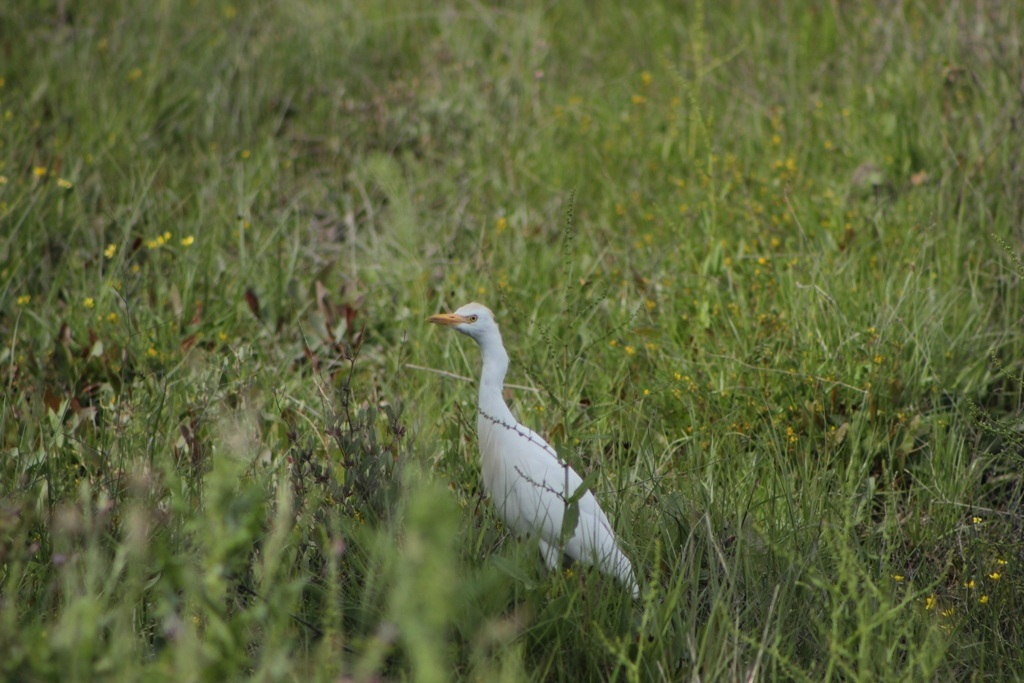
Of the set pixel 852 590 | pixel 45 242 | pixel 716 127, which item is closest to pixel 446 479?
pixel 852 590

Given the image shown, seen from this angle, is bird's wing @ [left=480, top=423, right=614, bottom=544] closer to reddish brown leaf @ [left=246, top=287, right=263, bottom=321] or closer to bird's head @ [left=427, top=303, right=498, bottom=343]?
bird's head @ [left=427, top=303, right=498, bottom=343]

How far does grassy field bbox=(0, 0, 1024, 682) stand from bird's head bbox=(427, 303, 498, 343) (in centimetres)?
23

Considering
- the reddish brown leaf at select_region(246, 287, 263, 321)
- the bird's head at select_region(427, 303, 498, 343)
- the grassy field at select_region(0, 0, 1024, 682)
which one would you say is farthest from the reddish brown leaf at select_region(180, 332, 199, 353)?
the bird's head at select_region(427, 303, 498, 343)

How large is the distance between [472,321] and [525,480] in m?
0.38

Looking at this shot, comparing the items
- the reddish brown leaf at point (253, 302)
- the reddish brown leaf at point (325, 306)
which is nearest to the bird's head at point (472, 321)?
the reddish brown leaf at point (325, 306)

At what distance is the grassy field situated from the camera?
196 centimetres

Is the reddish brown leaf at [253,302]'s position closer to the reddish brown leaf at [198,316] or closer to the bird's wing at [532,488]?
the reddish brown leaf at [198,316]

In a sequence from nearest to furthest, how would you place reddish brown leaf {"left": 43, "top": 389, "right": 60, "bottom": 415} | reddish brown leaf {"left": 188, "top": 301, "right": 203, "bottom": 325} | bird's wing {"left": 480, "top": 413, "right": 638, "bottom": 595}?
bird's wing {"left": 480, "top": 413, "right": 638, "bottom": 595} → reddish brown leaf {"left": 43, "top": 389, "right": 60, "bottom": 415} → reddish brown leaf {"left": 188, "top": 301, "right": 203, "bottom": 325}

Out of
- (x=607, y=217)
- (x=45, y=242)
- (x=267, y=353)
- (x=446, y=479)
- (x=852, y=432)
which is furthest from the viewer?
(x=607, y=217)

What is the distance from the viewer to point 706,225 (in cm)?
381

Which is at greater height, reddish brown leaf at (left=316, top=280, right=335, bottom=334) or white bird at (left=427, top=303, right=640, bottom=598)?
white bird at (left=427, top=303, right=640, bottom=598)

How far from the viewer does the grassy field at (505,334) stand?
1.96 meters

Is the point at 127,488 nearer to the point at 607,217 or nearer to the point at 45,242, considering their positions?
the point at 45,242

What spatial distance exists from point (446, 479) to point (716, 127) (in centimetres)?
273
